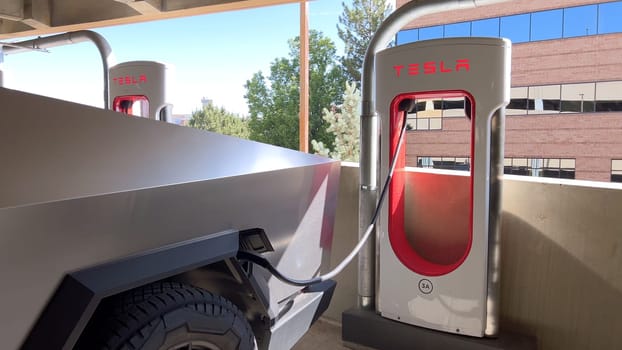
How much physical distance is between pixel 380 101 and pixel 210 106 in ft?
90.7

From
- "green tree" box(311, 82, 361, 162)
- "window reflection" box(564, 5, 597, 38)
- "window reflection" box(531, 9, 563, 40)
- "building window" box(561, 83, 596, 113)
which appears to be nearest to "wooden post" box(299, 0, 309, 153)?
"green tree" box(311, 82, 361, 162)

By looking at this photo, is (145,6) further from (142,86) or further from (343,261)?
(343,261)

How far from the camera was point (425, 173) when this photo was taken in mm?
2811

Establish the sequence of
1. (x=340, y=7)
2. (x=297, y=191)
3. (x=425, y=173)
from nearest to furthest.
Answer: (x=297, y=191) → (x=425, y=173) → (x=340, y=7)

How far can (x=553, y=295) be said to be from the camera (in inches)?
96.9

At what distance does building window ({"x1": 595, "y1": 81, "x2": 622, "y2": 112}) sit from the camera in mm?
21047

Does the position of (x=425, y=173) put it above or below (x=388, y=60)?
below

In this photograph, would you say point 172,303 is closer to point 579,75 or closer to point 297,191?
point 297,191

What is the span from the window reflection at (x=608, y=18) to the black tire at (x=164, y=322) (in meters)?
25.9

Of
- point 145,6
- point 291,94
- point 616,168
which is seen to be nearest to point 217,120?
point 291,94

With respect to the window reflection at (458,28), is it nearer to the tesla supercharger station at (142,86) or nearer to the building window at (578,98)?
the building window at (578,98)

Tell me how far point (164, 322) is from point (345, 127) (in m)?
24.8

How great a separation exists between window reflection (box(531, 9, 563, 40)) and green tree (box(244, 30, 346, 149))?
35.7 ft

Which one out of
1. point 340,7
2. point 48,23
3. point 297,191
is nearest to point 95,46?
point 48,23
